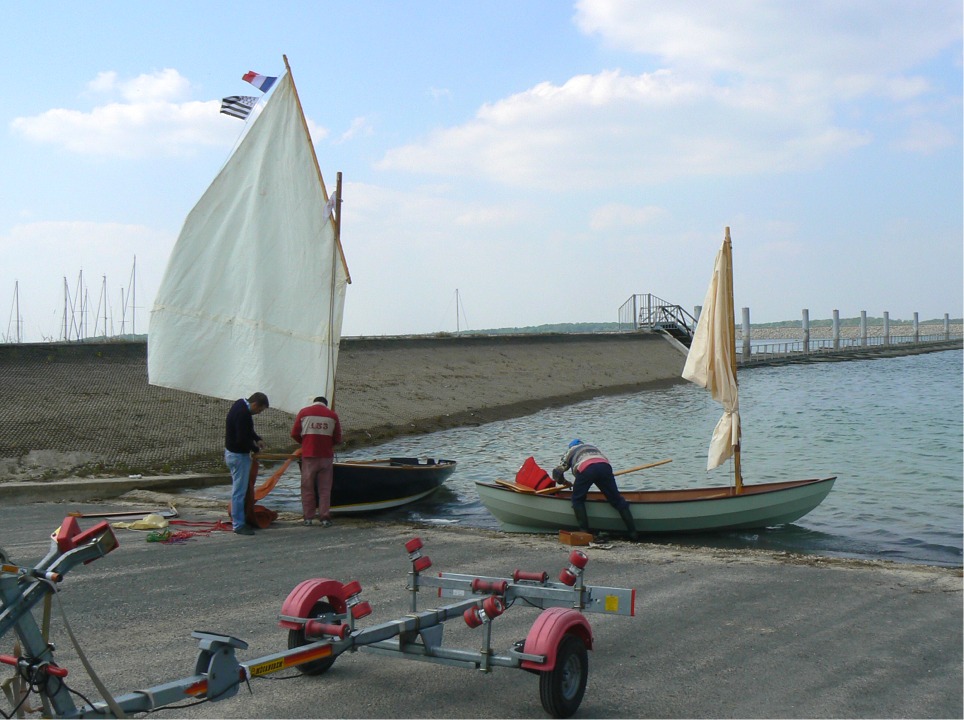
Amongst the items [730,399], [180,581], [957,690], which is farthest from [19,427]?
[957,690]

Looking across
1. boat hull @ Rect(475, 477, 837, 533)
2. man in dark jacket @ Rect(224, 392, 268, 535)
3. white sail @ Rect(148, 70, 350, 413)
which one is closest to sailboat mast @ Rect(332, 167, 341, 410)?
white sail @ Rect(148, 70, 350, 413)

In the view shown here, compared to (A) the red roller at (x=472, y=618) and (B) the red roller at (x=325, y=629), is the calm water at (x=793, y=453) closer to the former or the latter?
(A) the red roller at (x=472, y=618)

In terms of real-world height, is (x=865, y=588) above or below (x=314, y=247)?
below

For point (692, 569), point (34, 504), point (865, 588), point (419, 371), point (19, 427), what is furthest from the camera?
point (419, 371)

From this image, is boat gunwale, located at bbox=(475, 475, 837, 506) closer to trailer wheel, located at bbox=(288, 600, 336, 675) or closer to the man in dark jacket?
the man in dark jacket

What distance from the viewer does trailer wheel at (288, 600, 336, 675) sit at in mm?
6309

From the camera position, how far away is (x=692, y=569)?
34.6ft

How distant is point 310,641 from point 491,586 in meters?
1.42

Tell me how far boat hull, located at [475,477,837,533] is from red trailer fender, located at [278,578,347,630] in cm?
805

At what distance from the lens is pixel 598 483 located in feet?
45.1

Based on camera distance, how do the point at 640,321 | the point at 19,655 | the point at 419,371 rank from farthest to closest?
the point at 640,321
the point at 419,371
the point at 19,655

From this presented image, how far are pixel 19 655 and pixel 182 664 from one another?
96.3 inches

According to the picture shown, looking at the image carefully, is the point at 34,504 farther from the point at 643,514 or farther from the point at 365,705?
the point at 365,705

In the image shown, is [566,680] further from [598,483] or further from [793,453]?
[793,453]
